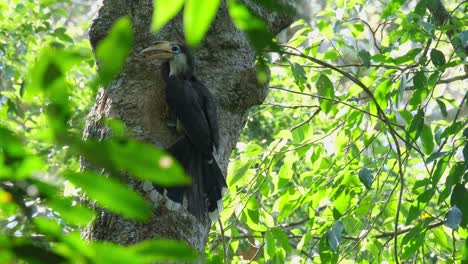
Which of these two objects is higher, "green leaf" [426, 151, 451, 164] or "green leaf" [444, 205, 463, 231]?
"green leaf" [426, 151, 451, 164]

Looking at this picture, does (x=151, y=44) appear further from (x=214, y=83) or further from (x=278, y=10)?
(x=278, y=10)

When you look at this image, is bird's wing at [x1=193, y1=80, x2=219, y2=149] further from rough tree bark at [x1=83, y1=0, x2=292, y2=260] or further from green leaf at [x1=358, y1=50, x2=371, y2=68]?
green leaf at [x1=358, y1=50, x2=371, y2=68]

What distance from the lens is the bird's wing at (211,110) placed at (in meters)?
2.73

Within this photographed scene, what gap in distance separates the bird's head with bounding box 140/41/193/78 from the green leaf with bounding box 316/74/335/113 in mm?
839

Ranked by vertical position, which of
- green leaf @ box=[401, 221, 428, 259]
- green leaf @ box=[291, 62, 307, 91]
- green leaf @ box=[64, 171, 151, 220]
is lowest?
green leaf @ box=[401, 221, 428, 259]

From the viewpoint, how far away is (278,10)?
31.2 inches

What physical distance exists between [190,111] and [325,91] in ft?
2.83

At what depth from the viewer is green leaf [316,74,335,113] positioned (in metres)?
3.56

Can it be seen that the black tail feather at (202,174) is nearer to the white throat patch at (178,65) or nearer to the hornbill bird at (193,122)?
the hornbill bird at (193,122)

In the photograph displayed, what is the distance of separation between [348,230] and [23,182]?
2975 millimetres

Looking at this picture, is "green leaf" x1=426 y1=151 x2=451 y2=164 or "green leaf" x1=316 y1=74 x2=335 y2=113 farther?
"green leaf" x1=316 y1=74 x2=335 y2=113

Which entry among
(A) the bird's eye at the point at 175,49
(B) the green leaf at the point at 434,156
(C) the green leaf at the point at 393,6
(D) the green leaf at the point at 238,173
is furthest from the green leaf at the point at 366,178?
(A) the bird's eye at the point at 175,49

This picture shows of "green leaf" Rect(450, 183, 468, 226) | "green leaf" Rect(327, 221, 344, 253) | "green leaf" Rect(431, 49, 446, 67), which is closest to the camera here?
"green leaf" Rect(450, 183, 468, 226)

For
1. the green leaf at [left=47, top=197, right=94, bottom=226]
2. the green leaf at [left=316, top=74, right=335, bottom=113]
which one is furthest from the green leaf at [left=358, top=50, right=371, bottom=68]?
the green leaf at [left=47, top=197, right=94, bottom=226]
